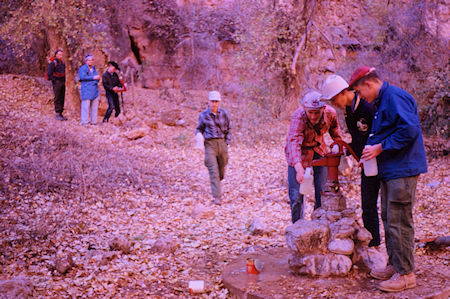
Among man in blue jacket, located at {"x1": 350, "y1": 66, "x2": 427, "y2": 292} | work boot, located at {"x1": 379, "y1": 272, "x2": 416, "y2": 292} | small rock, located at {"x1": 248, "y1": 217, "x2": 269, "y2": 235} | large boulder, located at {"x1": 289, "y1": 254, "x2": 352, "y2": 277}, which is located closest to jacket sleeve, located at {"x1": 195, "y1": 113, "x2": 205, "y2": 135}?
small rock, located at {"x1": 248, "y1": 217, "x2": 269, "y2": 235}

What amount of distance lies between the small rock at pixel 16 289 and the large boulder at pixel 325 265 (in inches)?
94.3

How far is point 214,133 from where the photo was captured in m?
7.20

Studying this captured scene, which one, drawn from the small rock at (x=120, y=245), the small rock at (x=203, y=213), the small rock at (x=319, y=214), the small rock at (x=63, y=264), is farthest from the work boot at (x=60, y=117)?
the small rock at (x=319, y=214)

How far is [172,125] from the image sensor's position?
46.4 ft

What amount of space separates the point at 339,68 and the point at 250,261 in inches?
481

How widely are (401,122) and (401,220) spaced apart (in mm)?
771

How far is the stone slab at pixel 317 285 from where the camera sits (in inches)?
138

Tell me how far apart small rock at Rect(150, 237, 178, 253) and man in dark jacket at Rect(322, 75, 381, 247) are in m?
2.22

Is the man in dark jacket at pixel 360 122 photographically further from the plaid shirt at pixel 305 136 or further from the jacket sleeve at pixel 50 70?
the jacket sleeve at pixel 50 70

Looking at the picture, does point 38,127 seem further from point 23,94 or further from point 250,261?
point 250,261

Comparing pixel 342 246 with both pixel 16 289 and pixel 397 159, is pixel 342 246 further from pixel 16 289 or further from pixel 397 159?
pixel 16 289

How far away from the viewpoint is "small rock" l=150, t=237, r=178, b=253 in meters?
5.13

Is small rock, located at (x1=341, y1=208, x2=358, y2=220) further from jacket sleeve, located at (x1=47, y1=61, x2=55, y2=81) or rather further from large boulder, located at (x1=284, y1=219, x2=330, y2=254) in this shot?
jacket sleeve, located at (x1=47, y1=61, x2=55, y2=81)

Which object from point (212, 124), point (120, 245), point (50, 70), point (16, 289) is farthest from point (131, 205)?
point (50, 70)
